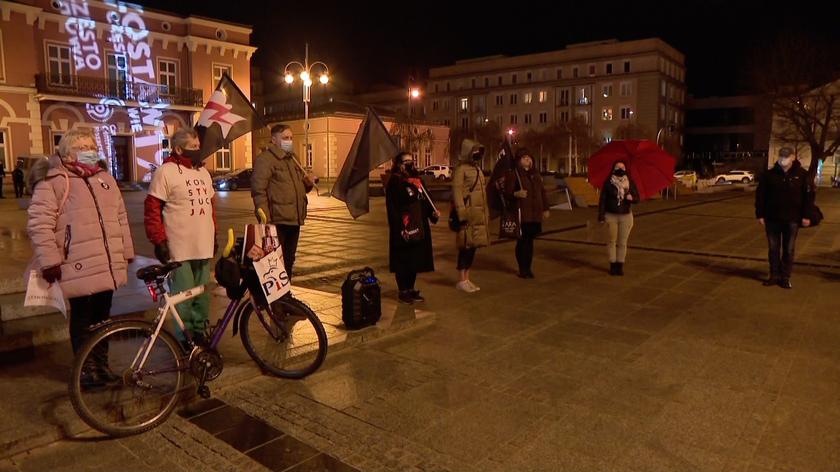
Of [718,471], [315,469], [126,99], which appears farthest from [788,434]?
[126,99]

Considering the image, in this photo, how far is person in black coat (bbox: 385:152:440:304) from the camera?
22.6 ft

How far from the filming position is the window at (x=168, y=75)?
36.7m

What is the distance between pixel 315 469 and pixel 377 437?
1.67 ft

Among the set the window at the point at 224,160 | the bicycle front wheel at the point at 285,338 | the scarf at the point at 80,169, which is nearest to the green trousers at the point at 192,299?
the bicycle front wheel at the point at 285,338

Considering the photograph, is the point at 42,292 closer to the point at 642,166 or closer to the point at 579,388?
the point at 579,388

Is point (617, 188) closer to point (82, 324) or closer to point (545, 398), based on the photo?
point (545, 398)

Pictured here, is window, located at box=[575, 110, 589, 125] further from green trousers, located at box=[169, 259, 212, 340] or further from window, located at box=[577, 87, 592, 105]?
green trousers, located at box=[169, 259, 212, 340]

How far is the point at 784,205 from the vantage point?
26.9 ft

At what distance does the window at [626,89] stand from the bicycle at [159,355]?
90.1 meters

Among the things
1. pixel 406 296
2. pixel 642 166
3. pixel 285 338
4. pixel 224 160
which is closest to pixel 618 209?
pixel 642 166

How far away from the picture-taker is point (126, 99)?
3466 centimetres

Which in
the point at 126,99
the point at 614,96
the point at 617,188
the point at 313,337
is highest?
the point at 614,96

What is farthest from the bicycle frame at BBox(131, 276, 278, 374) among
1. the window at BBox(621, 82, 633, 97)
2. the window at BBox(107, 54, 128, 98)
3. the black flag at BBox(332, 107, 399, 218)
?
the window at BBox(621, 82, 633, 97)

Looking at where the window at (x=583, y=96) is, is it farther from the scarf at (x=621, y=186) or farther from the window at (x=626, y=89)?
the scarf at (x=621, y=186)
